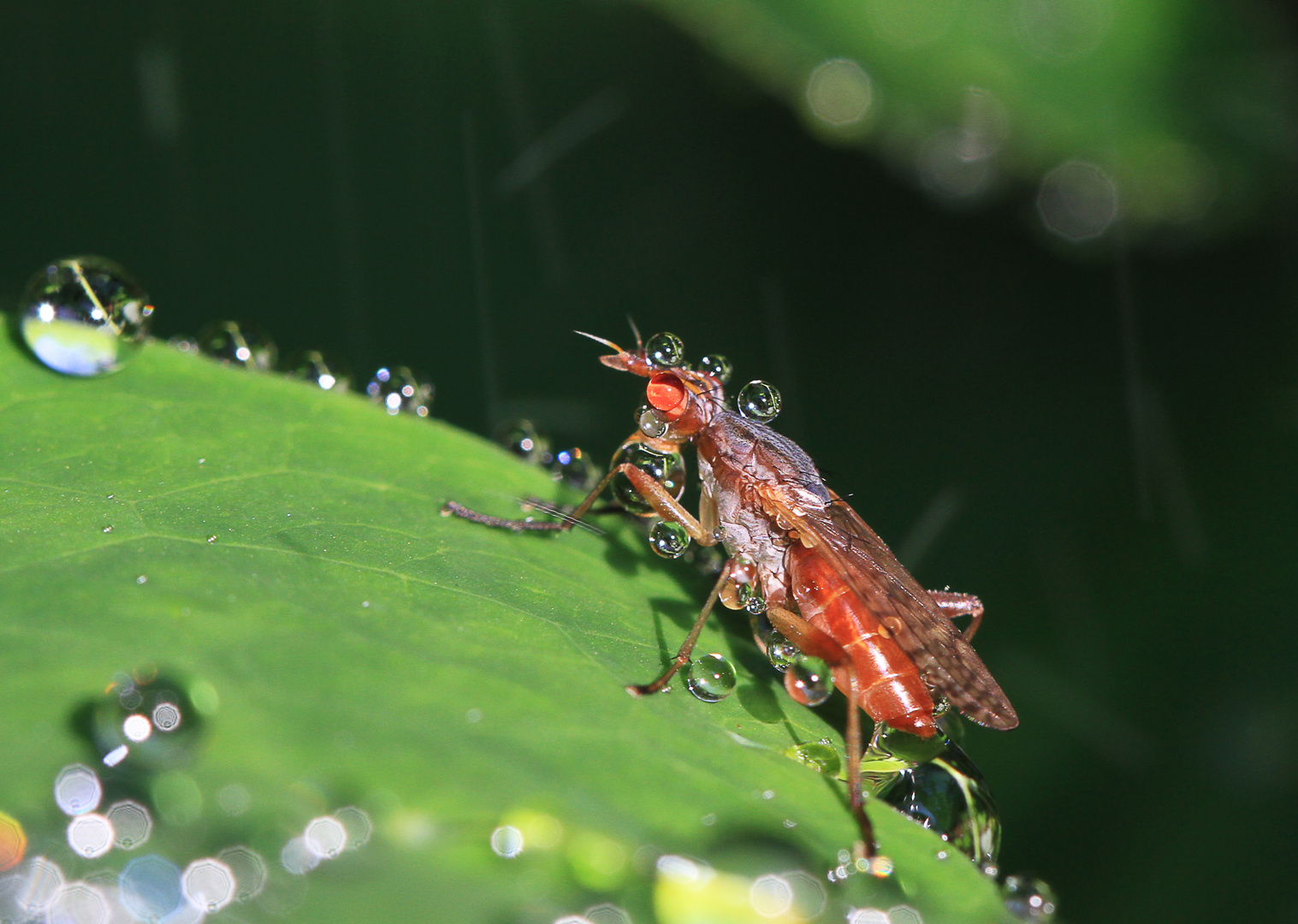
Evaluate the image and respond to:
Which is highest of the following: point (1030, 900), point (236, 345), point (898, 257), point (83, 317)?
point (898, 257)

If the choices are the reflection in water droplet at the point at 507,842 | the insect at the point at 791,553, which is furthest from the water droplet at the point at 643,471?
the reflection in water droplet at the point at 507,842

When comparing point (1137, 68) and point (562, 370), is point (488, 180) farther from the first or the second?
point (1137, 68)

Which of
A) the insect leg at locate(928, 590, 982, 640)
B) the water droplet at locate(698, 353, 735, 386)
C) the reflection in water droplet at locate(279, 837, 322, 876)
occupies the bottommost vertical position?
the insect leg at locate(928, 590, 982, 640)

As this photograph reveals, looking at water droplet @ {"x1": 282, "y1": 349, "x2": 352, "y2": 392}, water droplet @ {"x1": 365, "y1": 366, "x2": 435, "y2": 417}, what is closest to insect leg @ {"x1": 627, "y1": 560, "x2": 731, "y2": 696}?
water droplet @ {"x1": 365, "y1": 366, "x2": 435, "y2": 417}

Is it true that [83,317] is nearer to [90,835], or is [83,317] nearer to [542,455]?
[542,455]

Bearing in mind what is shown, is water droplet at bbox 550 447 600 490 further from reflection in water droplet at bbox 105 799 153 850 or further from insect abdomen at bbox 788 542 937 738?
reflection in water droplet at bbox 105 799 153 850

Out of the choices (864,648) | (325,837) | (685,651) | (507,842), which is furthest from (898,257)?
(325,837)
